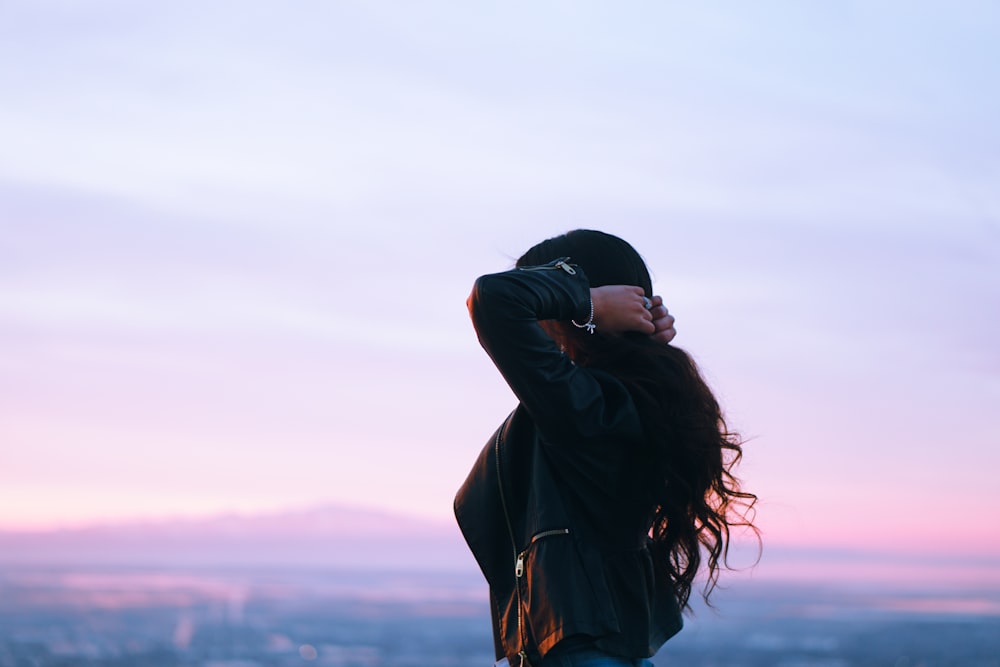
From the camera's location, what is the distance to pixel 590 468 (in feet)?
7.15

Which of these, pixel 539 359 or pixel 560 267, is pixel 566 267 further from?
pixel 539 359

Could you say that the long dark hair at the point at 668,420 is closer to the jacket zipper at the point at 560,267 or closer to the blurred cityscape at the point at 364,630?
the jacket zipper at the point at 560,267

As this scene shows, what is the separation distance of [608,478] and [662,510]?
0.18m

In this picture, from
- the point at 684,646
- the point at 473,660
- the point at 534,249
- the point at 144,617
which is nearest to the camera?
the point at 534,249

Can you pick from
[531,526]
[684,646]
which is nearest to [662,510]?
[531,526]

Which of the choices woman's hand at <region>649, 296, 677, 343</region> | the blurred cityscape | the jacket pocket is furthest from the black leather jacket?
the blurred cityscape

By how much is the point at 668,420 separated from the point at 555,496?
26 cm

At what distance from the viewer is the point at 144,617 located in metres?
109

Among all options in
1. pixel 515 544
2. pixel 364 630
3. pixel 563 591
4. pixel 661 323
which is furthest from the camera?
pixel 364 630

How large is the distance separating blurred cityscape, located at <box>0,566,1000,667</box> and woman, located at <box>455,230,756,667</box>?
5663 cm

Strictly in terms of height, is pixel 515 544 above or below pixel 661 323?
below

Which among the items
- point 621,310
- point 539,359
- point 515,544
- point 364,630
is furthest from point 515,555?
point 364,630

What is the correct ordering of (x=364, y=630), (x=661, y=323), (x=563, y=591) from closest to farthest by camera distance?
(x=563, y=591) < (x=661, y=323) < (x=364, y=630)

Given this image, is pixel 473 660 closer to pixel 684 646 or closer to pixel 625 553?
pixel 684 646
